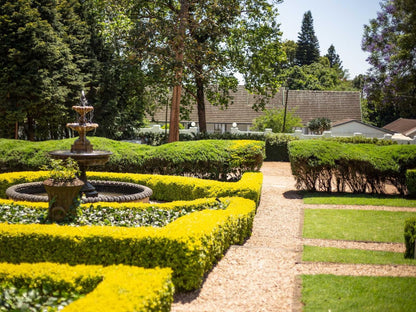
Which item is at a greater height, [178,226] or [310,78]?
[310,78]

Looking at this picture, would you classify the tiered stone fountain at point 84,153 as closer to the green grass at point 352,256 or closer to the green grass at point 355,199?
the green grass at point 352,256

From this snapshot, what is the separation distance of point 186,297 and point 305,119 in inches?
1584

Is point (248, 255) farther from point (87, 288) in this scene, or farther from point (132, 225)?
point (87, 288)

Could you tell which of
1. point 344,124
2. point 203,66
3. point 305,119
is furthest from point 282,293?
point 305,119

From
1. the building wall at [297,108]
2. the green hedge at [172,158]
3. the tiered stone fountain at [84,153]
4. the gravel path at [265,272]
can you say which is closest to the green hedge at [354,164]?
the green hedge at [172,158]

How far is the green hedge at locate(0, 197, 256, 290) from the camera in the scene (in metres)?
6.27

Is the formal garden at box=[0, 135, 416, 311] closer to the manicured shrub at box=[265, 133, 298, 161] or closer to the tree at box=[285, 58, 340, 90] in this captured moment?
the manicured shrub at box=[265, 133, 298, 161]

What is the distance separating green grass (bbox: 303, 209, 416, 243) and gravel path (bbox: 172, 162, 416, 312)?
1.39 ft

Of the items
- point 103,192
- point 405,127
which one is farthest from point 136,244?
point 405,127

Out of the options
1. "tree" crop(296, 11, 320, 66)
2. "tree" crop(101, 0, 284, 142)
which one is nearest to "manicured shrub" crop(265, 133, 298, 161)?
"tree" crop(101, 0, 284, 142)

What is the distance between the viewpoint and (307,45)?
67812 millimetres

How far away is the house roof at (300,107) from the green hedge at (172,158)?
89.9ft

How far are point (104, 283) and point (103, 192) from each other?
27.3ft

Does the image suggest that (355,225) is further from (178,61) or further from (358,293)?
(178,61)
